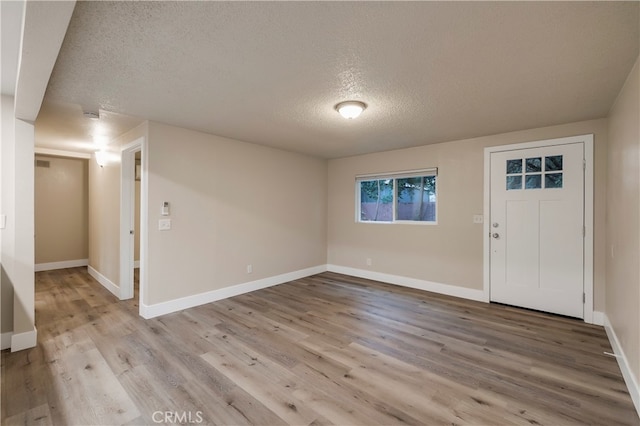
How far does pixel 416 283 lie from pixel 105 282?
16.9 ft

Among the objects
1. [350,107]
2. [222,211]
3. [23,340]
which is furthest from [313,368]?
[23,340]

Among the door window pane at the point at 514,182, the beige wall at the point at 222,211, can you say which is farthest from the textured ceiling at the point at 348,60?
the door window pane at the point at 514,182

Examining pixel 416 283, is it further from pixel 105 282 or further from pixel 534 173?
pixel 105 282

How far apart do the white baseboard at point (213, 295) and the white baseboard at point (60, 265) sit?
404cm

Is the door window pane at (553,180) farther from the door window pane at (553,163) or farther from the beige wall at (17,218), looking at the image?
the beige wall at (17,218)

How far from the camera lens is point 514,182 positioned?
12.6 feet

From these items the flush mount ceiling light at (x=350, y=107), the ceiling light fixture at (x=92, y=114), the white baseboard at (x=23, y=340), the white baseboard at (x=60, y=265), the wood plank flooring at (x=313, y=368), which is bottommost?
the wood plank flooring at (x=313, y=368)

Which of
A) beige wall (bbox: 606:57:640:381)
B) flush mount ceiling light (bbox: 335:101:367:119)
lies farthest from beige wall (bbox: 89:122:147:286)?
beige wall (bbox: 606:57:640:381)

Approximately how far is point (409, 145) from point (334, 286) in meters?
2.65

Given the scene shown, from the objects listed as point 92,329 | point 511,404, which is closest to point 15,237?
point 92,329

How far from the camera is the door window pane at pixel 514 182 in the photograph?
12.5ft

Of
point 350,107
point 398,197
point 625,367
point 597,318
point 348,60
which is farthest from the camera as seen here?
point 398,197

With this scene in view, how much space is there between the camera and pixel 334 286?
4.84m

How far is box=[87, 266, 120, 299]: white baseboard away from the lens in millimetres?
4270
